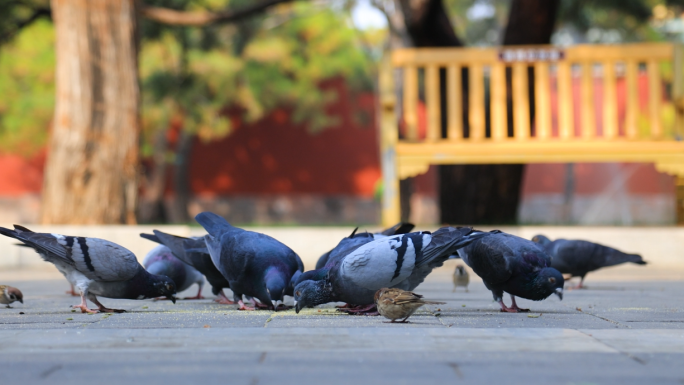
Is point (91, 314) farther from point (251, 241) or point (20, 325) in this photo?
point (251, 241)

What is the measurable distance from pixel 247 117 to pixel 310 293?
2069cm

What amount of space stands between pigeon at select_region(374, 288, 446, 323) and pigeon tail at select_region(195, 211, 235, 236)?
5.08 feet

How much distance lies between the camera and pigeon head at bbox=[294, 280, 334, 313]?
4.31 meters

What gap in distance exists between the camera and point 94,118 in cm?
941

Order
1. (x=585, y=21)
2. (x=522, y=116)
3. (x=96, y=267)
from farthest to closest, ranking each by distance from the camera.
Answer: (x=585, y=21), (x=522, y=116), (x=96, y=267)

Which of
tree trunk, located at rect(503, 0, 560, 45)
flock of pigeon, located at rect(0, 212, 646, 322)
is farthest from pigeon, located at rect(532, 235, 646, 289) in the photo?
tree trunk, located at rect(503, 0, 560, 45)

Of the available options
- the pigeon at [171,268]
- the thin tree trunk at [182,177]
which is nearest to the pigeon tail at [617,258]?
the pigeon at [171,268]

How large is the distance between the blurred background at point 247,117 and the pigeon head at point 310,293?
565 cm

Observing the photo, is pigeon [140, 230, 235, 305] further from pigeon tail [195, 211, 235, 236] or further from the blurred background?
the blurred background

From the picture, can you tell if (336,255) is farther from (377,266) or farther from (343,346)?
(343,346)

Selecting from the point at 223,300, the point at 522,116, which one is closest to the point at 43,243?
the point at 223,300

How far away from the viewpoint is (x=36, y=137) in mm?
21594

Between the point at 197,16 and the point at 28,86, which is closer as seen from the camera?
the point at 197,16

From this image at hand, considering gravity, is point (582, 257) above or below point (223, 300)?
above
